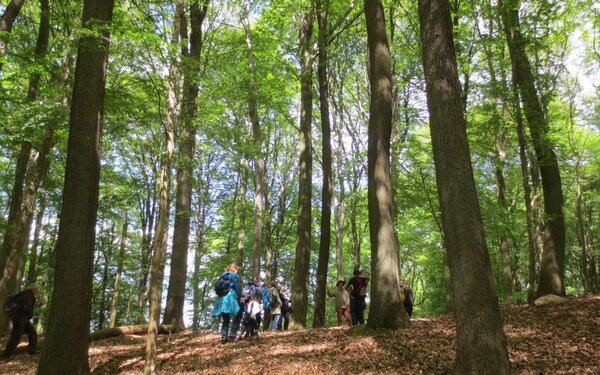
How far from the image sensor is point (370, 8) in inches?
369

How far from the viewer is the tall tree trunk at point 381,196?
25.5 feet

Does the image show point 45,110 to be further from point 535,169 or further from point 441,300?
point 441,300

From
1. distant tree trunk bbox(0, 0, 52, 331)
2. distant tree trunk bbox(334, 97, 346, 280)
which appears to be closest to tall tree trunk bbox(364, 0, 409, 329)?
distant tree trunk bbox(0, 0, 52, 331)

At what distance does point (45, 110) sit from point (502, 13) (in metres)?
11.5

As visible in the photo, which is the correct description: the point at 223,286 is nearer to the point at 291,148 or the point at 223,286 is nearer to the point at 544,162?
the point at 544,162

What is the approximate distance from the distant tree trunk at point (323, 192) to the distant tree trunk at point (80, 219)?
22.3 ft

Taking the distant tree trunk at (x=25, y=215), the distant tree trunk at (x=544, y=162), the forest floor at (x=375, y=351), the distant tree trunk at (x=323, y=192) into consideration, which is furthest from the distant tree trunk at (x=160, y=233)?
the distant tree trunk at (x=544, y=162)

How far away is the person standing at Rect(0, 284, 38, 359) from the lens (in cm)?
917

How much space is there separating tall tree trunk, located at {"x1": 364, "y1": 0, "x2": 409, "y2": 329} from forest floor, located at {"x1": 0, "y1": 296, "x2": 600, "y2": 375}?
45cm

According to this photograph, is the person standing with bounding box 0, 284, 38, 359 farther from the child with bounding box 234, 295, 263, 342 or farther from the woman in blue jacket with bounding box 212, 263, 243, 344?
the child with bounding box 234, 295, 263, 342

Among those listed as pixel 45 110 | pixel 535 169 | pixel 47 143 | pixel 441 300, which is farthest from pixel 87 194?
pixel 441 300

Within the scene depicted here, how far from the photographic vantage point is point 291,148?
26.1 m

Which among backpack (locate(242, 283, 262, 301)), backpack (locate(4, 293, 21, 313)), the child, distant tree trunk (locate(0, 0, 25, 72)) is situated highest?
distant tree trunk (locate(0, 0, 25, 72))

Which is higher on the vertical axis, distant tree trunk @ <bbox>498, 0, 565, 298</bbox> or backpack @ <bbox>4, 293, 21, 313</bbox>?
distant tree trunk @ <bbox>498, 0, 565, 298</bbox>
